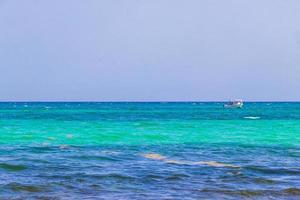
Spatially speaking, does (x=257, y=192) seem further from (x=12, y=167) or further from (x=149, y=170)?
(x=12, y=167)

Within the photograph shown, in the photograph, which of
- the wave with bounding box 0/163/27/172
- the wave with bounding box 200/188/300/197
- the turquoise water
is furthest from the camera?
the wave with bounding box 0/163/27/172

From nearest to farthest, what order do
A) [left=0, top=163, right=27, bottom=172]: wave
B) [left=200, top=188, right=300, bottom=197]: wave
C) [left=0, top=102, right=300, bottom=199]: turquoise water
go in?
[left=200, top=188, right=300, bottom=197]: wave → [left=0, top=102, right=300, bottom=199]: turquoise water → [left=0, top=163, right=27, bottom=172]: wave

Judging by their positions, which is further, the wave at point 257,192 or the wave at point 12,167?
the wave at point 12,167

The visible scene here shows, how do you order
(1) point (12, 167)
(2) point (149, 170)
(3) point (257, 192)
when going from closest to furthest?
1. (3) point (257, 192)
2. (2) point (149, 170)
3. (1) point (12, 167)

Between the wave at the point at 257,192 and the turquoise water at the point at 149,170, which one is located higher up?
the turquoise water at the point at 149,170

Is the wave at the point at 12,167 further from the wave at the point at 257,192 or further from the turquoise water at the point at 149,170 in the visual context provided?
the wave at the point at 257,192

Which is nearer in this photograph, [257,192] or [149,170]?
[257,192]

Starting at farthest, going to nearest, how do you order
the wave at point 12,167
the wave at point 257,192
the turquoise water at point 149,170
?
the wave at point 12,167
the turquoise water at point 149,170
the wave at point 257,192

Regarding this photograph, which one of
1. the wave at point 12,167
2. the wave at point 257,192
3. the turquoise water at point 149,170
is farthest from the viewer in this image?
the wave at point 12,167

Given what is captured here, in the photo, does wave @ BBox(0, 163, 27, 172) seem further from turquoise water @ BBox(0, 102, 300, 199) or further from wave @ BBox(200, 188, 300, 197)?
wave @ BBox(200, 188, 300, 197)

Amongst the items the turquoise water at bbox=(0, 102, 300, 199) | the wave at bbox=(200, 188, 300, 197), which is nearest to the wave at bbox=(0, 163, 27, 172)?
the turquoise water at bbox=(0, 102, 300, 199)

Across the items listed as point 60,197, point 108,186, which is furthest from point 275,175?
point 60,197

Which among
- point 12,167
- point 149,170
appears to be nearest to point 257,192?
point 149,170

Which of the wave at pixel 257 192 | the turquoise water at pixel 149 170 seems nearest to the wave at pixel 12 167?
the turquoise water at pixel 149 170
